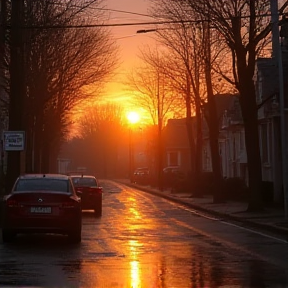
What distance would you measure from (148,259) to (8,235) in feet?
13.7

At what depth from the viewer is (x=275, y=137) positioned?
3638 centimetres

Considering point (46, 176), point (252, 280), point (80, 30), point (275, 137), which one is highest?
point (80, 30)

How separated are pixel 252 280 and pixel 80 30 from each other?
2975cm

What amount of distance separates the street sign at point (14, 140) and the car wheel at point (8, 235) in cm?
888

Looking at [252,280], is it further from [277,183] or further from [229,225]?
[277,183]

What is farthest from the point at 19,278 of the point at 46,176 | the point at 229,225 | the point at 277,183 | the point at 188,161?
the point at 188,161

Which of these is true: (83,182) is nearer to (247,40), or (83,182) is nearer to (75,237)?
(247,40)

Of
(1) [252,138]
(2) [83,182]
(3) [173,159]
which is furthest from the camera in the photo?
(3) [173,159]

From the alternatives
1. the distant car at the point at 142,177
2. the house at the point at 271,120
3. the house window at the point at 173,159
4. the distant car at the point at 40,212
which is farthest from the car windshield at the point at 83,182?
the house window at the point at 173,159

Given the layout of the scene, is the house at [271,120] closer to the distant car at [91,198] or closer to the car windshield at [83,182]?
the car windshield at [83,182]

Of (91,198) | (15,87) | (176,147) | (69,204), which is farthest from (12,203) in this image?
(176,147)

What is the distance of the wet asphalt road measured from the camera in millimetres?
11656

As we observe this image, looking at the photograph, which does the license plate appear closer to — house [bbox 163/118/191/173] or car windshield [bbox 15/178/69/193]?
car windshield [bbox 15/178/69/193]

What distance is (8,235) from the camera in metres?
17.1
